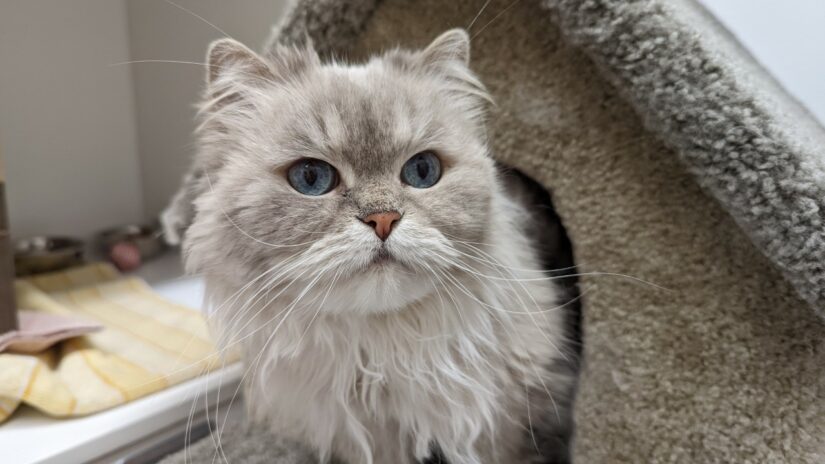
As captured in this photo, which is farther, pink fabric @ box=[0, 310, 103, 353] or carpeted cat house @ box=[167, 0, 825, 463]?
pink fabric @ box=[0, 310, 103, 353]

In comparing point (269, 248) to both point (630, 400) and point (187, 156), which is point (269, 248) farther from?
point (187, 156)

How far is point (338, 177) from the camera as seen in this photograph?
0.85m

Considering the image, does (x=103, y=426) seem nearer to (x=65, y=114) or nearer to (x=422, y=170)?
(x=422, y=170)

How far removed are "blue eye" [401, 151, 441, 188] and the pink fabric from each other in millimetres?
858

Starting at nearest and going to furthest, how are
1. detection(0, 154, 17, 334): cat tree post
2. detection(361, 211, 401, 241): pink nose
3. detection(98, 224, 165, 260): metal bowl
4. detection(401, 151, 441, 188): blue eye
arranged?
detection(361, 211, 401, 241): pink nose
detection(401, 151, 441, 188): blue eye
detection(0, 154, 17, 334): cat tree post
detection(98, 224, 165, 260): metal bowl

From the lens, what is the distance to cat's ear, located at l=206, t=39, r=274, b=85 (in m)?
0.92

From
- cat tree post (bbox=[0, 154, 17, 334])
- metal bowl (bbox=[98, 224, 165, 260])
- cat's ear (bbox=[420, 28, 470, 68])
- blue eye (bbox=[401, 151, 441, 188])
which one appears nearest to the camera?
blue eye (bbox=[401, 151, 441, 188])

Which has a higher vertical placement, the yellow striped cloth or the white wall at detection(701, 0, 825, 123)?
the white wall at detection(701, 0, 825, 123)

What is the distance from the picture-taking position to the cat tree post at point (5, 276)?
44.4 inches

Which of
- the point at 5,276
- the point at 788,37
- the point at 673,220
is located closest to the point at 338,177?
the point at 673,220

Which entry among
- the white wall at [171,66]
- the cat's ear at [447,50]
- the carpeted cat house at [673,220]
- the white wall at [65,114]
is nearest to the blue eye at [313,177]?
the cat's ear at [447,50]

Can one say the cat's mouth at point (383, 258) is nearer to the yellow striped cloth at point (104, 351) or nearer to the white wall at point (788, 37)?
the yellow striped cloth at point (104, 351)

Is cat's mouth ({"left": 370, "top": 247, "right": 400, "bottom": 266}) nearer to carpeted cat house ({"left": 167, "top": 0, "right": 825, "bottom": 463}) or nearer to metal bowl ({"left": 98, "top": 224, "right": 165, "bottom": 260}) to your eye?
carpeted cat house ({"left": 167, "top": 0, "right": 825, "bottom": 463})

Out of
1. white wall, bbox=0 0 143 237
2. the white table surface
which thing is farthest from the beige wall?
the white table surface
